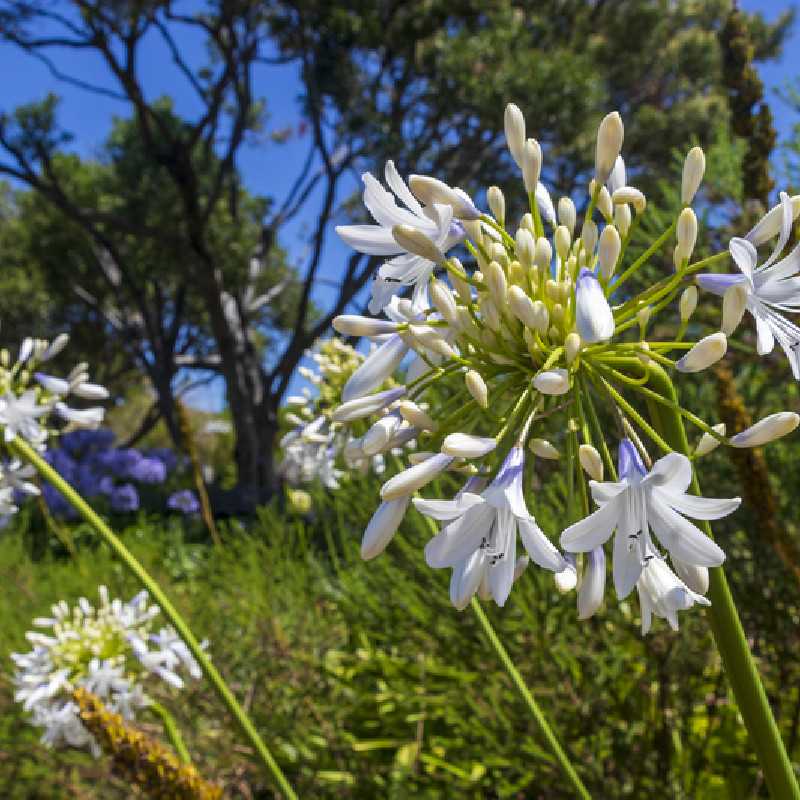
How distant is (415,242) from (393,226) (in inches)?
2.2

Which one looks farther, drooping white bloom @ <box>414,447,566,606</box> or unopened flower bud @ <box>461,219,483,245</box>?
unopened flower bud @ <box>461,219,483,245</box>

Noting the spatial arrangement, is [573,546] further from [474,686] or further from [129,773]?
[474,686]

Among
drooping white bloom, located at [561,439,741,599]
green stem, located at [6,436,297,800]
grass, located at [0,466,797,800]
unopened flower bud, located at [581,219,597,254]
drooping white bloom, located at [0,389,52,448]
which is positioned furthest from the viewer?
grass, located at [0,466,797,800]

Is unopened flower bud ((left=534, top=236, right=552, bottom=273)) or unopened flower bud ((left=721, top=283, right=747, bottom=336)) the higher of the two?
unopened flower bud ((left=534, top=236, right=552, bottom=273))

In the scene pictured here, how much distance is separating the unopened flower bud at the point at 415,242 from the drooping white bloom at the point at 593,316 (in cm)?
21

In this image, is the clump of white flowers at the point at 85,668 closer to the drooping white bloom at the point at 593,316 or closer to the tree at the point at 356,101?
the drooping white bloom at the point at 593,316

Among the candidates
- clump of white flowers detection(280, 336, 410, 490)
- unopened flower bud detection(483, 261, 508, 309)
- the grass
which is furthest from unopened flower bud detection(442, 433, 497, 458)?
the grass

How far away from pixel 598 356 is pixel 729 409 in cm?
44

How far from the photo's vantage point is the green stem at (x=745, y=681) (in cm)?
99

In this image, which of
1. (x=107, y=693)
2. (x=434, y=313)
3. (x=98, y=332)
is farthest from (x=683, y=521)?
(x=98, y=332)

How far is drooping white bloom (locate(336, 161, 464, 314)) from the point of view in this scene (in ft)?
3.84

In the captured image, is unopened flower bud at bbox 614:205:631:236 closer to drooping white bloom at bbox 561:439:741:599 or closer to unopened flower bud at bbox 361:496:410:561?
drooping white bloom at bbox 561:439:741:599

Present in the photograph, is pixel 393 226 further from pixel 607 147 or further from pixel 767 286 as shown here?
pixel 767 286

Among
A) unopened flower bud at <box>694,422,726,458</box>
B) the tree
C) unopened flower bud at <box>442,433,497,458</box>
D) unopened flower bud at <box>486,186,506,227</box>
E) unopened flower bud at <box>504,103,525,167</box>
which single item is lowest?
unopened flower bud at <box>442,433,497,458</box>
